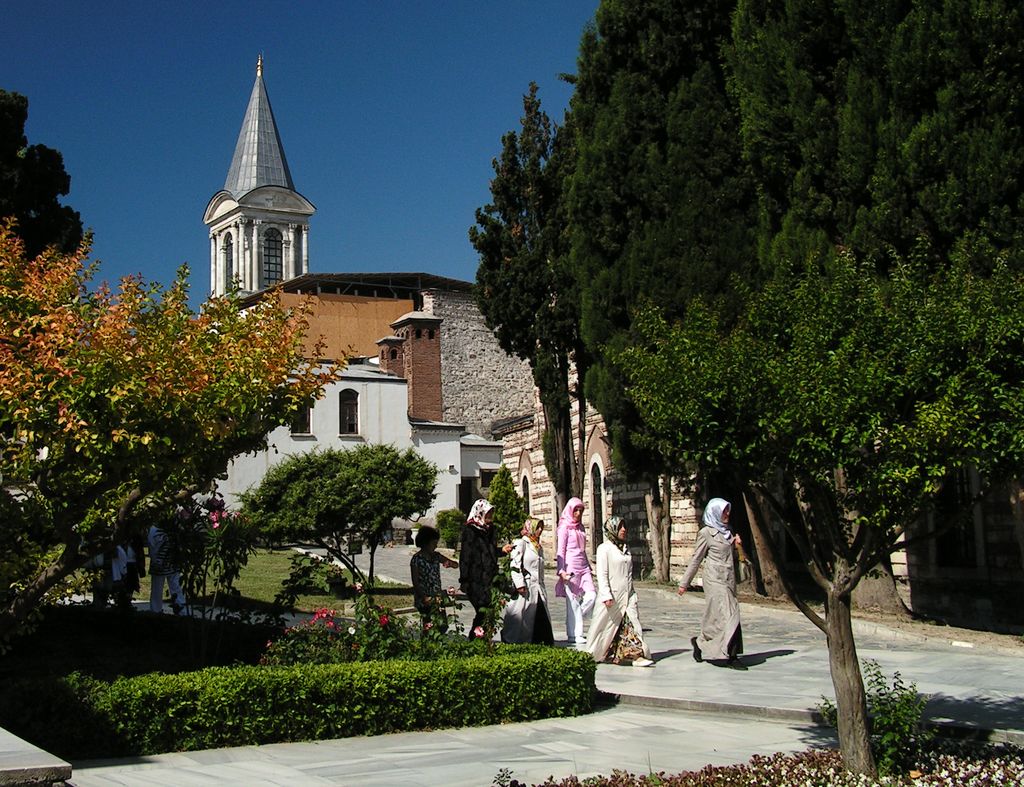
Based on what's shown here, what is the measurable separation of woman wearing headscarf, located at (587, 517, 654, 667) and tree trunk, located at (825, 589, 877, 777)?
5256 millimetres

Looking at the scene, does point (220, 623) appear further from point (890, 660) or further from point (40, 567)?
point (890, 660)

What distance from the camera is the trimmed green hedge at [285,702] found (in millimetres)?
7504

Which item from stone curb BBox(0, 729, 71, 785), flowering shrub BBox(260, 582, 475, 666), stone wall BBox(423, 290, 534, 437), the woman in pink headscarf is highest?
stone wall BBox(423, 290, 534, 437)

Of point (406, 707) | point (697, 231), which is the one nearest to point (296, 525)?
point (697, 231)

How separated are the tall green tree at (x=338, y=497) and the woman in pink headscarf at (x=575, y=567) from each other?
6.53m

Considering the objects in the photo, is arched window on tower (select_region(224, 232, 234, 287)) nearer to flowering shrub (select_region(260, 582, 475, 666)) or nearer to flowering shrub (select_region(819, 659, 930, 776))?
flowering shrub (select_region(260, 582, 475, 666))

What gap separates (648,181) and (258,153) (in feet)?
200

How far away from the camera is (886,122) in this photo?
45.6 feet

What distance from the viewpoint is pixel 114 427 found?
8.20m

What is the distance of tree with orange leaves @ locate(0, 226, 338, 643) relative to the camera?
8109 millimetres

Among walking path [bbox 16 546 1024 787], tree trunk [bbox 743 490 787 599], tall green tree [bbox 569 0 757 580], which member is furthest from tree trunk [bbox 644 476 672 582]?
walking path [bbox 16 546 1024 787]

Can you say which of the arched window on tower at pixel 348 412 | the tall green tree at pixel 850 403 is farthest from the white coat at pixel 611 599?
the arched window on tower at pixel 348 412

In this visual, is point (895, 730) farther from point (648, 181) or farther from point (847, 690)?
point (648, 181)

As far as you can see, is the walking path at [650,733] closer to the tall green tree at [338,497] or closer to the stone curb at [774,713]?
the stone curb at [774,713]
